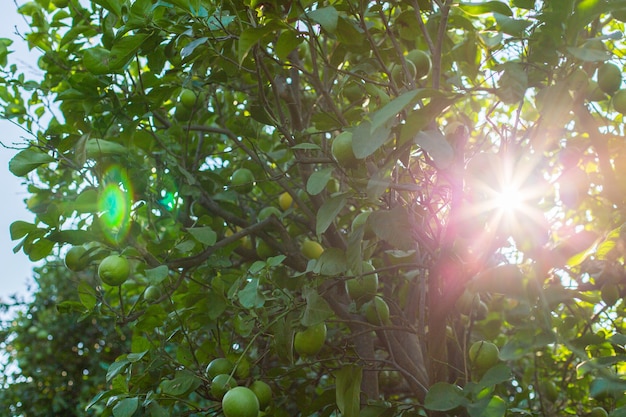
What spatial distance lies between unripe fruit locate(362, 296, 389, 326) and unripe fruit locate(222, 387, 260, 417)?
0.47 m

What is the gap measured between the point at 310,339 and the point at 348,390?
→ 158 mm

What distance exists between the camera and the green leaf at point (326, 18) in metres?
1.11

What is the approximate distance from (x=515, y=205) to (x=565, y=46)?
31cm

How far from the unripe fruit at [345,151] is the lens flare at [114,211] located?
572 millimetres

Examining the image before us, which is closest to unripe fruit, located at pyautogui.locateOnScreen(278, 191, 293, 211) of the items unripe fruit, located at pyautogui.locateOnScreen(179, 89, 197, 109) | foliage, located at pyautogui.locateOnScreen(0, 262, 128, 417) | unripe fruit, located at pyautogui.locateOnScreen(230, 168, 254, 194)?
unripe fruit, located at pyautogui.locateOnScreen(230, 168, 254, 194)

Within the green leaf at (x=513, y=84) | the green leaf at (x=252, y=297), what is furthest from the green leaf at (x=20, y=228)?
the green leaf at (x=513, y=84)

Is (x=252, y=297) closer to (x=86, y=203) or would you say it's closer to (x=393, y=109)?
(x=86, y=203)

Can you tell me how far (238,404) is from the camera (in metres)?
1.30

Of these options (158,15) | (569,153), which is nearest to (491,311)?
(569,153)

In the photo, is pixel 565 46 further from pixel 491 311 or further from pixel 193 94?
pixel 491 311

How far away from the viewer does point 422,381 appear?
1.67m

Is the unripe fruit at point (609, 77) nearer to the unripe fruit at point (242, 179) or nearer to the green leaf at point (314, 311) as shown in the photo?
the green leaf at point (314, 311)

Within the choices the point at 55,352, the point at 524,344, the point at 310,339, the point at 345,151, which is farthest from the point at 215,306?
the point at 55,352

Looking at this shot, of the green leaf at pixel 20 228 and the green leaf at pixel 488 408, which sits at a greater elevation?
the green leaf at pixel 20 228
